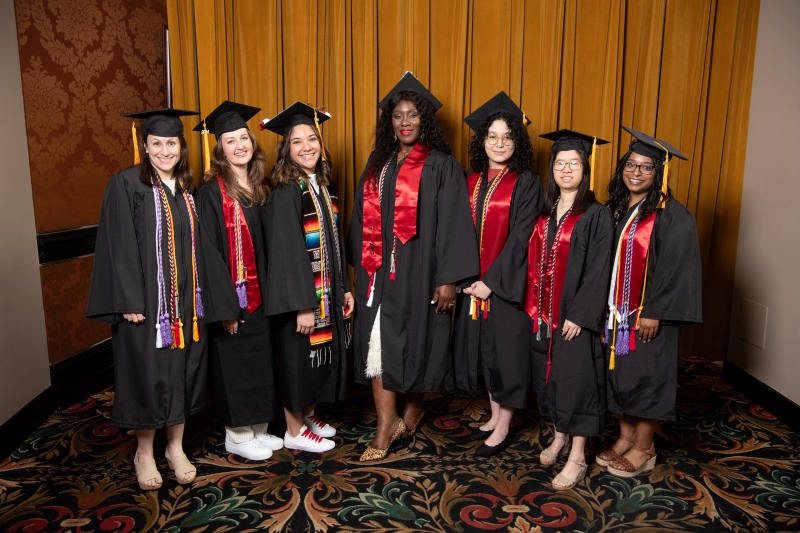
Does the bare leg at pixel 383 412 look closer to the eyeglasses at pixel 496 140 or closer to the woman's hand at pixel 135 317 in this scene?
the woman's hand at pixel 135 317

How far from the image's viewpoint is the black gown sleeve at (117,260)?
2.52 meters

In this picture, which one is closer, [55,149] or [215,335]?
[215,335]

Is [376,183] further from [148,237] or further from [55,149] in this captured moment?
[55,149]

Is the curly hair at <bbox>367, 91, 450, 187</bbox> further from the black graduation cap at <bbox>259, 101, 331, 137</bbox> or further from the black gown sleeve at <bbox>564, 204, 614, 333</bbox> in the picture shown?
the black gown sleeve at <bbox>564, 204, 614, 333</bbox>

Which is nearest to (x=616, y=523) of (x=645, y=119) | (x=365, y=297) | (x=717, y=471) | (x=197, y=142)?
(x=717, y=471)

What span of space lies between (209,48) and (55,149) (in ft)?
3.52

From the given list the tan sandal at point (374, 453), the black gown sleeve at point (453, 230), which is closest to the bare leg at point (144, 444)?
the tan sandal at point (374, 453)

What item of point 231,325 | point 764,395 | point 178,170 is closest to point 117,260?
point 178,170

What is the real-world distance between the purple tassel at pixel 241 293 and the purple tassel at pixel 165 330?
354mm

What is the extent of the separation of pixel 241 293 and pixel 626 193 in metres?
1.86

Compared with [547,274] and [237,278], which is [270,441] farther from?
[547,274]

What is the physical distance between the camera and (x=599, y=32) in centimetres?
370

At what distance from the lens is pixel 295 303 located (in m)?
2.81

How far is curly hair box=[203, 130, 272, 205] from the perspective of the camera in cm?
281
